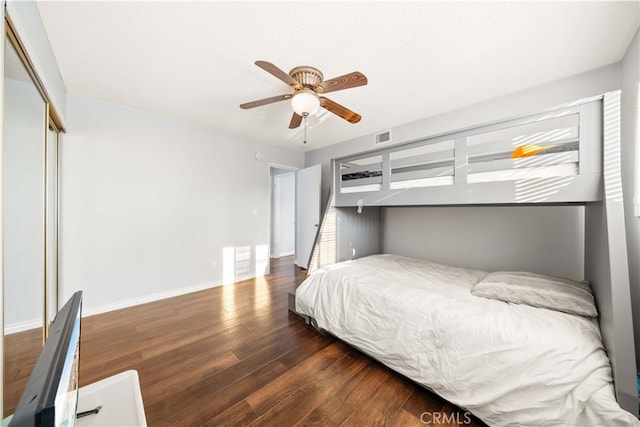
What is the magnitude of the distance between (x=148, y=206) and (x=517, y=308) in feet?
12.2

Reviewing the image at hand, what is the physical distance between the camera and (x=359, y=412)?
1.35 m

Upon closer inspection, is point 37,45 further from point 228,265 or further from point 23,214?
point 228,265

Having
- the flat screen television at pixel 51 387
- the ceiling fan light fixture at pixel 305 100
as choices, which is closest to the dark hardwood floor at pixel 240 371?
the flat screen television at pixel 51 387

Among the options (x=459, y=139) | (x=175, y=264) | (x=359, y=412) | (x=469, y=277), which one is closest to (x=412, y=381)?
(x=359, y=412)

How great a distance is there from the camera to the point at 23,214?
149 centimetres

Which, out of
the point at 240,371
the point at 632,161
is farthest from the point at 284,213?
the point at 632,161

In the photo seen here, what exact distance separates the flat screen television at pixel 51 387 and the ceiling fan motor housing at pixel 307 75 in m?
1.87

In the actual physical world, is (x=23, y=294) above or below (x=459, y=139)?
below

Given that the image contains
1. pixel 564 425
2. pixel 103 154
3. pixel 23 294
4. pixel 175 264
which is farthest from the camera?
pixel 175 264

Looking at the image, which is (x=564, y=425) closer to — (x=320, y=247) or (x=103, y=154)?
(x=320, y=247)

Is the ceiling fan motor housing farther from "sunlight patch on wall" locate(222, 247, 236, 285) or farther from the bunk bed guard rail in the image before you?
"sunlight patch on wall" locate(222, 247, 236, 285)

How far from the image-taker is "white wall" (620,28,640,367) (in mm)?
1512

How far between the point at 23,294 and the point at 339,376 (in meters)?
2.13

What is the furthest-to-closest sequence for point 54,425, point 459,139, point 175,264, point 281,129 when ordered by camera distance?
point 281,129, point 175,264, point 459,139, point 54,425
